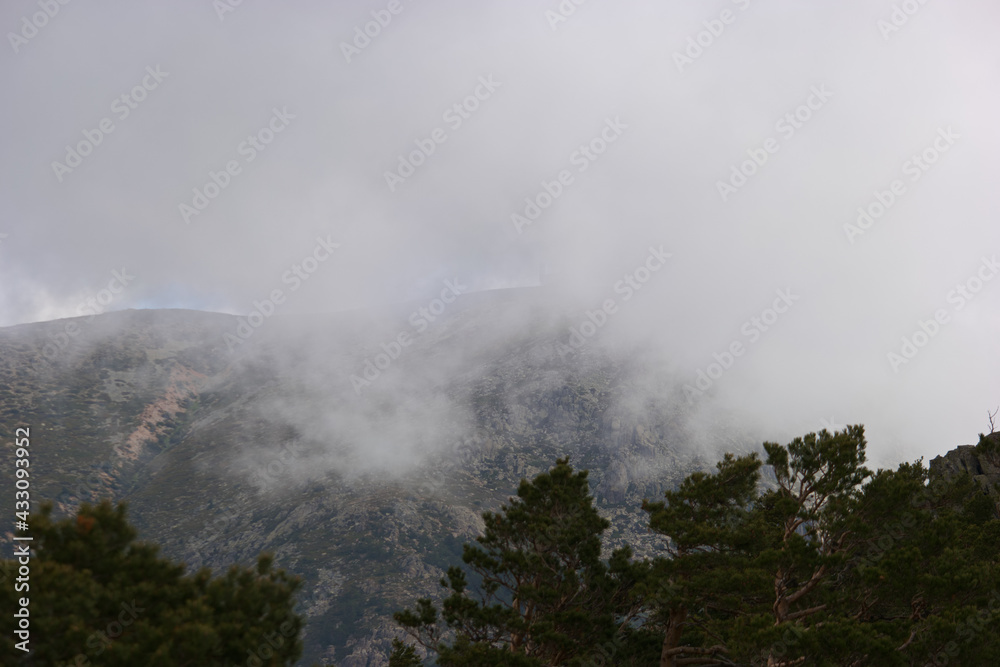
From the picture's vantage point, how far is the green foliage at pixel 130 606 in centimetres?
1341

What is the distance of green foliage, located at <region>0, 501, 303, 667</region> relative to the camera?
13.4 m

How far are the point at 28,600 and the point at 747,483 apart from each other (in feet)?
103

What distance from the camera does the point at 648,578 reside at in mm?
30438

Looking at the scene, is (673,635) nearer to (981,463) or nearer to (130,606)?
(130,606)

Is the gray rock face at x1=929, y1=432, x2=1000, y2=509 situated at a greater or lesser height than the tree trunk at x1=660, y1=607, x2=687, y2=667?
greater

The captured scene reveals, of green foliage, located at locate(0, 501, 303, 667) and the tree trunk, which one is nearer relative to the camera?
A: green foliage, located at locate(0, 501, 303, 667)

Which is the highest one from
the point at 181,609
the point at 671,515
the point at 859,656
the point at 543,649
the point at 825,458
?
the point at 825,458

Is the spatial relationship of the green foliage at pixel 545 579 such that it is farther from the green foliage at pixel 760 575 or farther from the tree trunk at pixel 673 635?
the tree trunk at pixel 673 635

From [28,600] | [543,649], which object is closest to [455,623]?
[543,649]

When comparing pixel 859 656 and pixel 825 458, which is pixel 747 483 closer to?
pixel 825 458

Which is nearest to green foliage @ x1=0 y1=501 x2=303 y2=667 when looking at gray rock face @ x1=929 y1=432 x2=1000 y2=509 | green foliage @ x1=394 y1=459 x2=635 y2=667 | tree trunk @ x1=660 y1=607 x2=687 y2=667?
green foliage @ x1=394 y1=459 x2=635 y2=667

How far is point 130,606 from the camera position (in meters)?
15.0

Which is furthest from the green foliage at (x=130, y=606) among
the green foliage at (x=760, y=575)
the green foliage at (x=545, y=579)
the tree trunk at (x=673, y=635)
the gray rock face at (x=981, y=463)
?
the gray rock face at (x=981, y=463)

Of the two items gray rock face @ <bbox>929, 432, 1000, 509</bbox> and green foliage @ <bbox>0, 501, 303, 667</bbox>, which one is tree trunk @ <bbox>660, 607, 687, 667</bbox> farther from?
gray rock face @ <bbox>929, 432, 1000, 509</bbox>
